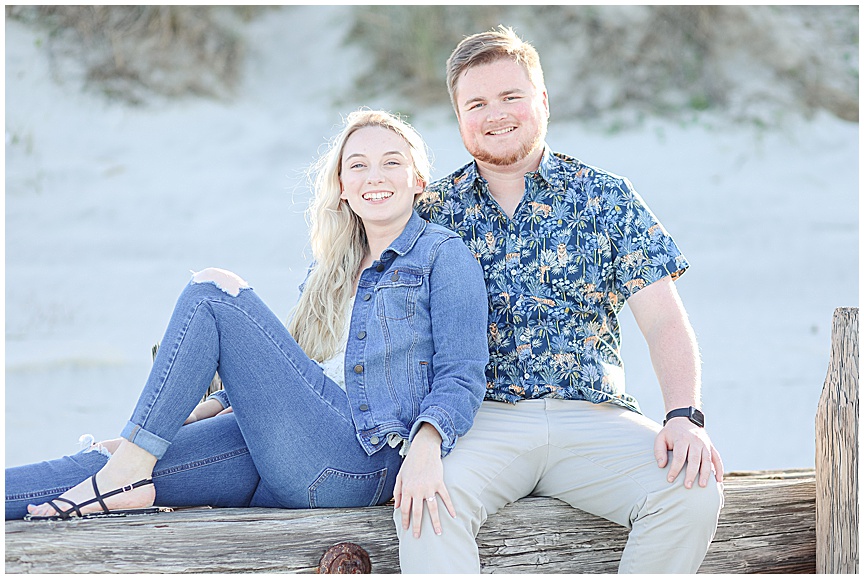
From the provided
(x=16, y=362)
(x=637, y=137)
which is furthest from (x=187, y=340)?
(x=637, y=137)

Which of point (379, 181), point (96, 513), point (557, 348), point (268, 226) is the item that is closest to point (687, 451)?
point (557, 348)

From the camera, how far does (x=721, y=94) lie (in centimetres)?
921

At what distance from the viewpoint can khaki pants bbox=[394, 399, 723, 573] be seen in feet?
7.74

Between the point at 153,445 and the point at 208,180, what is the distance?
6.13 m

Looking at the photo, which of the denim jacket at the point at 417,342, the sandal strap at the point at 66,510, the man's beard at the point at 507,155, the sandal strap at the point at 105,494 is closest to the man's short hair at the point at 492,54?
the man's beard at the point at 507,155

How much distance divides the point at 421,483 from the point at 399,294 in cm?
51

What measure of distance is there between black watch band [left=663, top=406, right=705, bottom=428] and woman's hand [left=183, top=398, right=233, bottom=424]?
3.94 feet

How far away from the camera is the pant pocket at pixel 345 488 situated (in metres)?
2.46

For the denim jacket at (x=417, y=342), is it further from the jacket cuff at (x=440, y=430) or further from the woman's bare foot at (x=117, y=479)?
the woman's bare foot at (x=117, y=479)

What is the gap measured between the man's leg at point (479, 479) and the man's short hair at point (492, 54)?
37.5 inches

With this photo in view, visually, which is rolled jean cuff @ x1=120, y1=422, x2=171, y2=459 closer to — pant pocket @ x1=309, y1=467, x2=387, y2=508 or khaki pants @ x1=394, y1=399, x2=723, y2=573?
pant pocket @ x1=309, y1=467, x2=387, y2=508

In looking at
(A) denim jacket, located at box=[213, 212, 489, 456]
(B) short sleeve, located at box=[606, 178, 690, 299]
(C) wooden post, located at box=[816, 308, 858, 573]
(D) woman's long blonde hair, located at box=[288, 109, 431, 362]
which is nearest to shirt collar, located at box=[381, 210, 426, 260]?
(A) denim jacket, located at box=[213, 212, 489, 456]

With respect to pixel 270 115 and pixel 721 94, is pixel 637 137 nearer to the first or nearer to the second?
pixel 721 94

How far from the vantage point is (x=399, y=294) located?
260 centimetres
